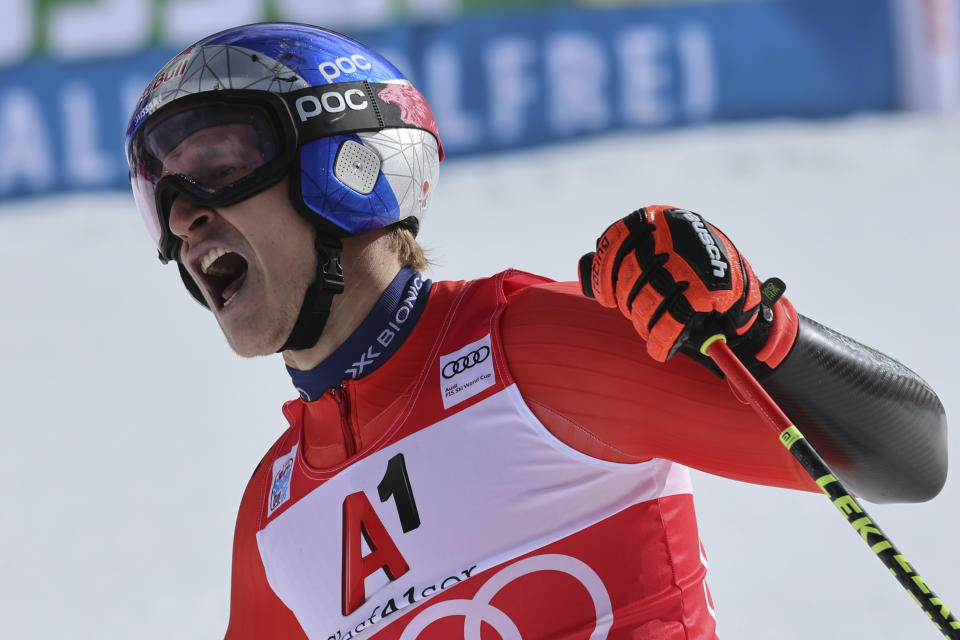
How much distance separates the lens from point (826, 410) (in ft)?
5.43

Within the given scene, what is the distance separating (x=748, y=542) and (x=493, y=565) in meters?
2.12

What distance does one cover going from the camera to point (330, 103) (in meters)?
2.20

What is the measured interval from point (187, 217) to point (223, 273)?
219 millimetres

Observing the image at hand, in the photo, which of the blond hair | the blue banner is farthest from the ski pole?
the blue banner

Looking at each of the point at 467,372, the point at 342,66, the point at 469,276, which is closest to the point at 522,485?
the point at 467,372

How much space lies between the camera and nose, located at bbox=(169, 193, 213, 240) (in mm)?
2170

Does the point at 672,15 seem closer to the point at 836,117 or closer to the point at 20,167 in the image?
the point at 836,117

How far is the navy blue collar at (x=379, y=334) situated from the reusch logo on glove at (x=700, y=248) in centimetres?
68

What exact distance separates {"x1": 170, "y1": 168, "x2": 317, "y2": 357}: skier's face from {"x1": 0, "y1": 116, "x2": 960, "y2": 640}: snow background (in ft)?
2.32

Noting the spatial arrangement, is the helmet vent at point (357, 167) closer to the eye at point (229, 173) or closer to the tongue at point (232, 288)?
the eye at point (229, 173)

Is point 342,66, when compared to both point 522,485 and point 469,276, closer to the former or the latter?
point 522,485

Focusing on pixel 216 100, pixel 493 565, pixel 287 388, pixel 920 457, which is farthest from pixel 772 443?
pixel 287 388

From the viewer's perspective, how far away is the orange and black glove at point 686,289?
1617 millimetres

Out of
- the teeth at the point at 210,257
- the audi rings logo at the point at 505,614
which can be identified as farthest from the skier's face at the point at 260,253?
the audi rings logo at the point at 505,614
